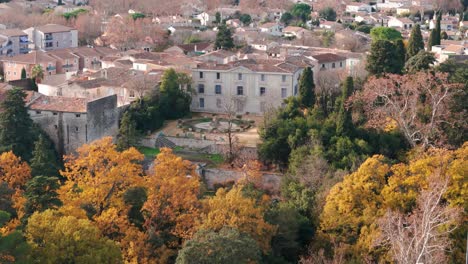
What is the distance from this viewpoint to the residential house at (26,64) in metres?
53.3

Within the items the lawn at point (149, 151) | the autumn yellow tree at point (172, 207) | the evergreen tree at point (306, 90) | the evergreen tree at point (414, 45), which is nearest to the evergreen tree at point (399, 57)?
the evergreen tree at point (414, 45)

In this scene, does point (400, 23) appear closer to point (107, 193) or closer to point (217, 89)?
point (217, 89)

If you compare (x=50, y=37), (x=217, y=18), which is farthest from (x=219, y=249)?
(x=217, y=18)

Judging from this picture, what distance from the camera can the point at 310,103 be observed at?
38562 millimetres

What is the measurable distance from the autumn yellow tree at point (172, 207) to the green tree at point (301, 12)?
198ft

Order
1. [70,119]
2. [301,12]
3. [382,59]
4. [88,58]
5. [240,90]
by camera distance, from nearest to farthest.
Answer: [70,119] → [382,59] → [240,90] → [88,58] → [301,12]

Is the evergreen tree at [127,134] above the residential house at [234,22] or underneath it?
underneath

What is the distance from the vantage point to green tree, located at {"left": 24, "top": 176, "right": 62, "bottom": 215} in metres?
26.3

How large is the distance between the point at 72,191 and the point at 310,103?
1449 cm

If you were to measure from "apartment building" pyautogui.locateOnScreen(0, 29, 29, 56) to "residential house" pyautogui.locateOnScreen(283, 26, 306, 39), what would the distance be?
22721 mm

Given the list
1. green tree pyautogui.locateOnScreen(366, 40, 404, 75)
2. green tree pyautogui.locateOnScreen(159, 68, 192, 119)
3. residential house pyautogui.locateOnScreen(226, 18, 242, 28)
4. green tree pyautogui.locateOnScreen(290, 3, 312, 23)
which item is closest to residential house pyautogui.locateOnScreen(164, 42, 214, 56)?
green tree pyautogui.locateOnScreen(159, 68, 192, 119)

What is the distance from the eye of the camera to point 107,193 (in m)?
28.0

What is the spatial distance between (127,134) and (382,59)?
12878 millimetres

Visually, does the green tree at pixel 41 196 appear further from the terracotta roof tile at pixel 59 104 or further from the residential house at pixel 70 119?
the terracotta roof tile at pixel 59 104
